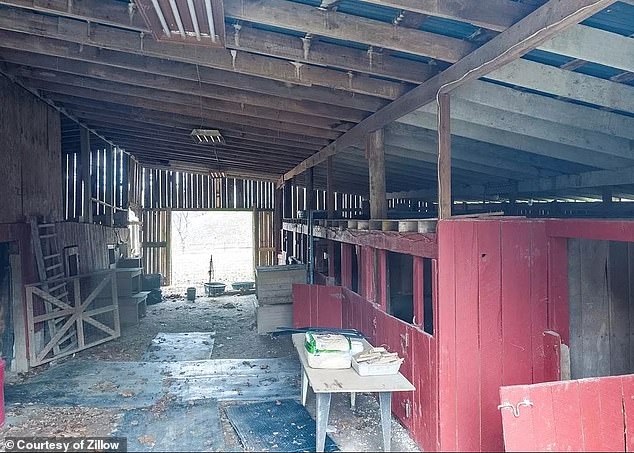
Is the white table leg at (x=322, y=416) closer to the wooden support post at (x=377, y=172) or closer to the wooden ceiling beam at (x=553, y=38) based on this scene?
the wooden support post at (x=377, y=172)

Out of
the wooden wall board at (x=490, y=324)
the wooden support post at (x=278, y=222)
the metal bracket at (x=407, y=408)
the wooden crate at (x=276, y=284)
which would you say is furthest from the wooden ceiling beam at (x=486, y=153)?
the wooden support post at (x=278, y=222)

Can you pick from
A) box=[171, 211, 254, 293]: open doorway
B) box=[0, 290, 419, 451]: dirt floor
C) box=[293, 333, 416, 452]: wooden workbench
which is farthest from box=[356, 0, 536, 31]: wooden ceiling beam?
box=[171, 211, 254, 293]: open doorway

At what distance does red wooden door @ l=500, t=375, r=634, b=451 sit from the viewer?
10.3 ft

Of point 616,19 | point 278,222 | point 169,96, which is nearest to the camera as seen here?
point 616,19

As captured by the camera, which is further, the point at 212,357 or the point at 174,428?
the point at 212,357

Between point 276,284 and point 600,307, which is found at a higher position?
point 600,307

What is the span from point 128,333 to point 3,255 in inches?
113

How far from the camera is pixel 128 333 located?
9.02m

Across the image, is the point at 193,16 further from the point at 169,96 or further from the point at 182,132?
the point at 182,132

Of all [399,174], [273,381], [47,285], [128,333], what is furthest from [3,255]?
[399,174]

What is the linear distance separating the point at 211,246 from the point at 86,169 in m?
19.0

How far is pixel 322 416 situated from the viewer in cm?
394

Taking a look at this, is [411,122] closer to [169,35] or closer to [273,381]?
[169,35]

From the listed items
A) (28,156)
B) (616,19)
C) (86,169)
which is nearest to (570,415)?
(616,19)
